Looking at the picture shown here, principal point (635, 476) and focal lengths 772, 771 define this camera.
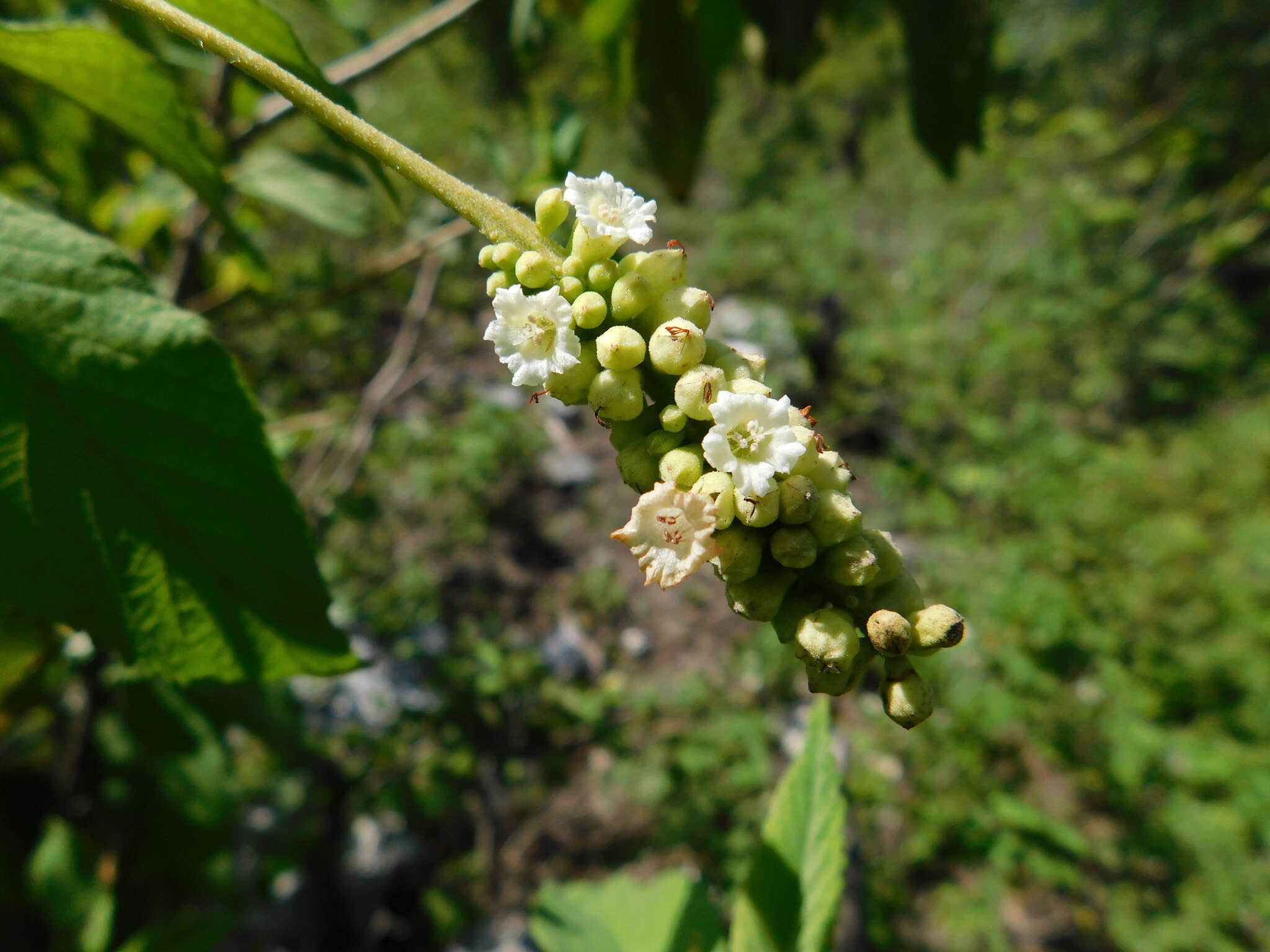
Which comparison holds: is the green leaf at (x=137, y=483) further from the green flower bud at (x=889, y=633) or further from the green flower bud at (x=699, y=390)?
the green flower bud at (x=889, y=633)

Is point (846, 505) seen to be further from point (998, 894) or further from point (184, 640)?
point (998, 894)

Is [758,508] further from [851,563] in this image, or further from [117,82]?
[117,82]

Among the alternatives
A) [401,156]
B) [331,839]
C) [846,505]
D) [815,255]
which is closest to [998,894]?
[331,839]

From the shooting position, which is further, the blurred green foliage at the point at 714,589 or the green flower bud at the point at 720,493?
the blurred green foliage at the point at 714,589

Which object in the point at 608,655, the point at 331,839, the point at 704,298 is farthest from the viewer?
the point at 608,655

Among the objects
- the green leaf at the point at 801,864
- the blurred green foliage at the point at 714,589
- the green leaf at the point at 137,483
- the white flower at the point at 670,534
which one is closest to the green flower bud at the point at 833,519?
the white flower at the point at 670,534

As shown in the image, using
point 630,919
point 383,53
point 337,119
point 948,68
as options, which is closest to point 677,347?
point 337,119
